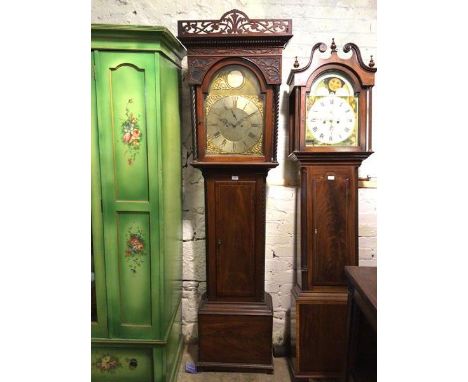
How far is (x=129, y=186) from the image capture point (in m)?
1.76

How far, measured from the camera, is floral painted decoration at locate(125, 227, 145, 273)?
70.7 inches

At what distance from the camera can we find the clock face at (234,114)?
188 cm

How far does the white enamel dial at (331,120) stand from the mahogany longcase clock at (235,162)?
25 centimetres

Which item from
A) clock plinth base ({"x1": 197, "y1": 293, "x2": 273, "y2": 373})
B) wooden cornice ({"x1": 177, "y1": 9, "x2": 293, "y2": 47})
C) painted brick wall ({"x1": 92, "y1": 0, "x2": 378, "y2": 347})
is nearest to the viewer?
wooden cornice ({"x1": 177, "y1": 9, "x2": 293, "y2": 47})

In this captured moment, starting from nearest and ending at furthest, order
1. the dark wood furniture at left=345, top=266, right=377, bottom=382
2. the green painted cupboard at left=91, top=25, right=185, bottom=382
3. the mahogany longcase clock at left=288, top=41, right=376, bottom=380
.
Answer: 1. the dark wood furniture at left=345, top=266, right=377, bottom=382
2. the green painted cupboard at left=91, top=25, right=185, bottom=382
3. the mahogany longcase clock at left=288, top=41, right=376, bottom=380

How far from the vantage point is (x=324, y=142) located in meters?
1.94

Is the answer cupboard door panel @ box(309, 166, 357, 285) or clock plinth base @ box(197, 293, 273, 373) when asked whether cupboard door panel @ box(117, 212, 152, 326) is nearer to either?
clock plinth base @ box(197, 293, 273, 373)

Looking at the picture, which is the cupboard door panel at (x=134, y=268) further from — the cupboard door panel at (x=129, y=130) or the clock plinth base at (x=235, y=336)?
the clock plinth base at (x=235, y=336)

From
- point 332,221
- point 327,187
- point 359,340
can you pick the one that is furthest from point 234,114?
point 359,340

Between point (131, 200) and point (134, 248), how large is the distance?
0.89ft

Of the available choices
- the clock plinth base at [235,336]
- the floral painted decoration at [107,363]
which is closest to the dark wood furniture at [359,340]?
the clock plinth base at [235,336]

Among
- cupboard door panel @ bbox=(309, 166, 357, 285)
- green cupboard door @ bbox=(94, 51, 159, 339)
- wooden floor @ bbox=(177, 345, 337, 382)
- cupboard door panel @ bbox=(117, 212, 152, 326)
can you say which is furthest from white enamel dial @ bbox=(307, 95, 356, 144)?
wooden floor @ bbox=(177, 345, 337, 382)

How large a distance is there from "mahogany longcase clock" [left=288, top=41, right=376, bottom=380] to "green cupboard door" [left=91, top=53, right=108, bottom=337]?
1125 mm
